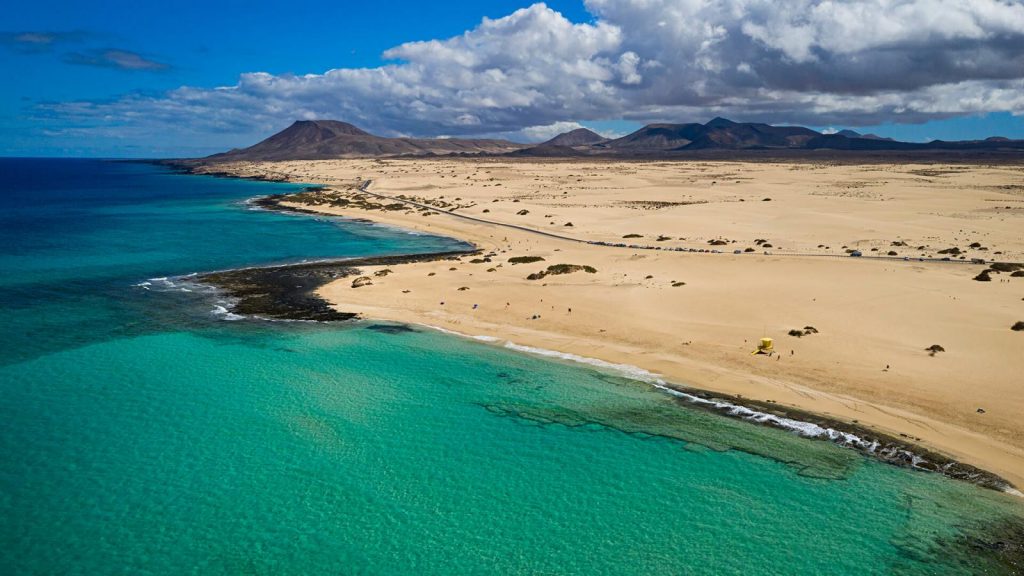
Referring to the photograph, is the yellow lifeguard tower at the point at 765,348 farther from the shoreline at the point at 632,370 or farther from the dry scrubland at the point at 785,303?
the shoreline at the point at 632,370

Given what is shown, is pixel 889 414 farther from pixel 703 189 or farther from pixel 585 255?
pixel 703 189

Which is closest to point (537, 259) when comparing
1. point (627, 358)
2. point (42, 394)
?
point (627, 358)

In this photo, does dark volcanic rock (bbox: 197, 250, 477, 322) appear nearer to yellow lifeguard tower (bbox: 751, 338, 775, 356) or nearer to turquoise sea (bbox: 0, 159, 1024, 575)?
turquoise sea (bbox: 0, 159, 1024, 575)

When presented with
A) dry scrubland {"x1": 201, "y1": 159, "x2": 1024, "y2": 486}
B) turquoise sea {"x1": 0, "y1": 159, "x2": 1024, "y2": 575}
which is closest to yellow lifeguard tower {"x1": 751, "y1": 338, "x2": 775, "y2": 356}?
dry scrubland {"x1": 201, "y1": 159, "x2": 1024, "y2": 486}

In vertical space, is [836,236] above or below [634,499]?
above

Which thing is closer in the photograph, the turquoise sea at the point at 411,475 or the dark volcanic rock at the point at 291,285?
the turquoise sea at the point at 411,475

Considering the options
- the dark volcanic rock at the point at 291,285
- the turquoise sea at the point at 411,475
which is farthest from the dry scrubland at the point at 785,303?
the turquoise sea at the point at 411,475
